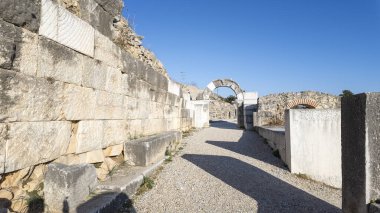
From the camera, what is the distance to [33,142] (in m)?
3.12

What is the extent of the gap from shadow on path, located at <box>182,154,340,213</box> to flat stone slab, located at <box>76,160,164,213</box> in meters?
1.56

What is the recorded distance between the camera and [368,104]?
2.77 meters

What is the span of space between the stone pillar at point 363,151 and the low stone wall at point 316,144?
9.71ft

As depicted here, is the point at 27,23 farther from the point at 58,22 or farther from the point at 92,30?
the point at 92,30

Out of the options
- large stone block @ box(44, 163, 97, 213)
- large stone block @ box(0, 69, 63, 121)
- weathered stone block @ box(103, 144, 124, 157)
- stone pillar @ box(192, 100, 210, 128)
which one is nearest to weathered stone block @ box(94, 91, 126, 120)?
weathered stone block @ box(103, 144, 124, 157)

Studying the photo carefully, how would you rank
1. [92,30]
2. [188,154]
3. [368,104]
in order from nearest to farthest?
[368,104] → [92,30] → [188,154]

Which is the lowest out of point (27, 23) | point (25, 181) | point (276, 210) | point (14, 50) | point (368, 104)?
point (276, 210)

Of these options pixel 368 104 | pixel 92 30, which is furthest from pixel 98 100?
pixel 368 104

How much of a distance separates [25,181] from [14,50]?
131cm

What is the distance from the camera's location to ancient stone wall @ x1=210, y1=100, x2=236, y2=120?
36094 millimetres

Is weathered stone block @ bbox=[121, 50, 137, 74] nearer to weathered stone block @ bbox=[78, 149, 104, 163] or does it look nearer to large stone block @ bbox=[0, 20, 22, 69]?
weathered stone block @ bbox=[78, 149, 104, 163]

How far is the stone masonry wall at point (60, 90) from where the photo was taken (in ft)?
9.34

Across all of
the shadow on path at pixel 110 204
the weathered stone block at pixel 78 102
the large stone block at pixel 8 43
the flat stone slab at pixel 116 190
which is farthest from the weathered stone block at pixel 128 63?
the large stone block at pixel 8 43

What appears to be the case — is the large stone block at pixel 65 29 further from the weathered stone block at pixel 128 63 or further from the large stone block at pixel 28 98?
the weathered stone block at pixel 128 63
